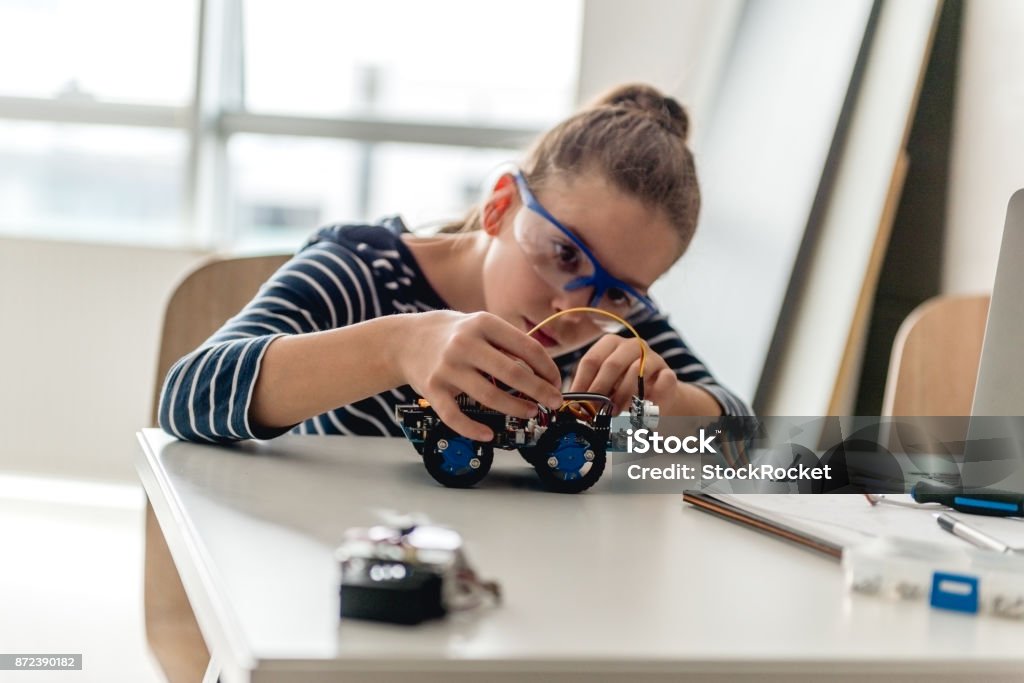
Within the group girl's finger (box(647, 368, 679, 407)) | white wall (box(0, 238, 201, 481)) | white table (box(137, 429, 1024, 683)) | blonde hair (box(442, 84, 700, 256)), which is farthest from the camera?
white wall (box(0, 238, 201, 481))

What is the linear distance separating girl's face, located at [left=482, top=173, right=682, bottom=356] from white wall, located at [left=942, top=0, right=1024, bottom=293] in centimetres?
85

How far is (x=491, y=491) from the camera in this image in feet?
2.16

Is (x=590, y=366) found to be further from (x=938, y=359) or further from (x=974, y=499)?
(x=938, y=359)

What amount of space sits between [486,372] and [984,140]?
1.42 meters

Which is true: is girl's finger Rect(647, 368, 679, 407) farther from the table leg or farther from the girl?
the table leg

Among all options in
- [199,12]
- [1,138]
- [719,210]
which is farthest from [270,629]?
[1,138]

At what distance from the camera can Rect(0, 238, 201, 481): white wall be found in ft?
8.38

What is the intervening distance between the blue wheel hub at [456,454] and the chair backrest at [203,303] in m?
0.59

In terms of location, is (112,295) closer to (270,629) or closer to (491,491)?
(491,491)

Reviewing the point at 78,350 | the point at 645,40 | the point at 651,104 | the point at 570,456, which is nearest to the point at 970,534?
the point at 570,456

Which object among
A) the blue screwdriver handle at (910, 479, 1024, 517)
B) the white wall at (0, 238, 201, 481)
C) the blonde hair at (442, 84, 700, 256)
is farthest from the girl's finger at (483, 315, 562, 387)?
the white wall at (0, 238, 201, 481)

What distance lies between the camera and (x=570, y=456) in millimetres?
670

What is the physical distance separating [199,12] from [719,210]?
1445 mm

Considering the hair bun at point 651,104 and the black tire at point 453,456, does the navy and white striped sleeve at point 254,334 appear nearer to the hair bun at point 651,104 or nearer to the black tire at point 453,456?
the black tire at point 453,456
